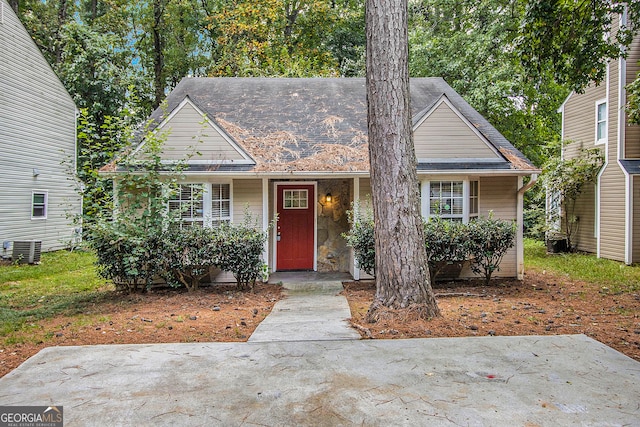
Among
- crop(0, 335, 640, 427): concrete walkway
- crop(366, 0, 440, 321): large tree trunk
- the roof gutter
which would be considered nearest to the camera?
crop(0, 335, 640, 427): concrete walkway

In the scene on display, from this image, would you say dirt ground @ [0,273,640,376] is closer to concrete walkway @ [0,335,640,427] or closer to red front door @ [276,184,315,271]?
concrete walkway @ [0,335,640,427]

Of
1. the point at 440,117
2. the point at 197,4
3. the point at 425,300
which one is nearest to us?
the point at 425,300

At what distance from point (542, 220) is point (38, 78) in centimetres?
1857

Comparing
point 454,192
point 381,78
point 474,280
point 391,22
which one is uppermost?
point 391,22

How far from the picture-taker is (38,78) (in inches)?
555

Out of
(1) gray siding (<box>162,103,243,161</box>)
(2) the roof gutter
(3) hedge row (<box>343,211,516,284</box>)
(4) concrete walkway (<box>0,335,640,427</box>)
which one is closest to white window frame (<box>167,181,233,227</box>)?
(1) gray siding (<box>162,103,243,161</box>)

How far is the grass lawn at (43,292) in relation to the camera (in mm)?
5874

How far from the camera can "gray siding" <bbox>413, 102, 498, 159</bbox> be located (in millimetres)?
8617

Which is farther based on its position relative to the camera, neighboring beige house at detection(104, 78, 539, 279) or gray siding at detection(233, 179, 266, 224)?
gray siding at detection(233, 179, 266, 224)

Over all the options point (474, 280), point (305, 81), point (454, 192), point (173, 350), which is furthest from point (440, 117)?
point (173, 350)

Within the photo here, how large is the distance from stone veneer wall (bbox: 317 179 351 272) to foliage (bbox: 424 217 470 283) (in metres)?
2.41

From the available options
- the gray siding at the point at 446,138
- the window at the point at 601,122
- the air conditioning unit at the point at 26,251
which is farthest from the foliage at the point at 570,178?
the air conditioning unit at the point at 26,251

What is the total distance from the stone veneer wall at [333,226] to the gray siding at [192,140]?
94.3 inches

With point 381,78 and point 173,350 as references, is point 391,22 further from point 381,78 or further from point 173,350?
point 173,350
